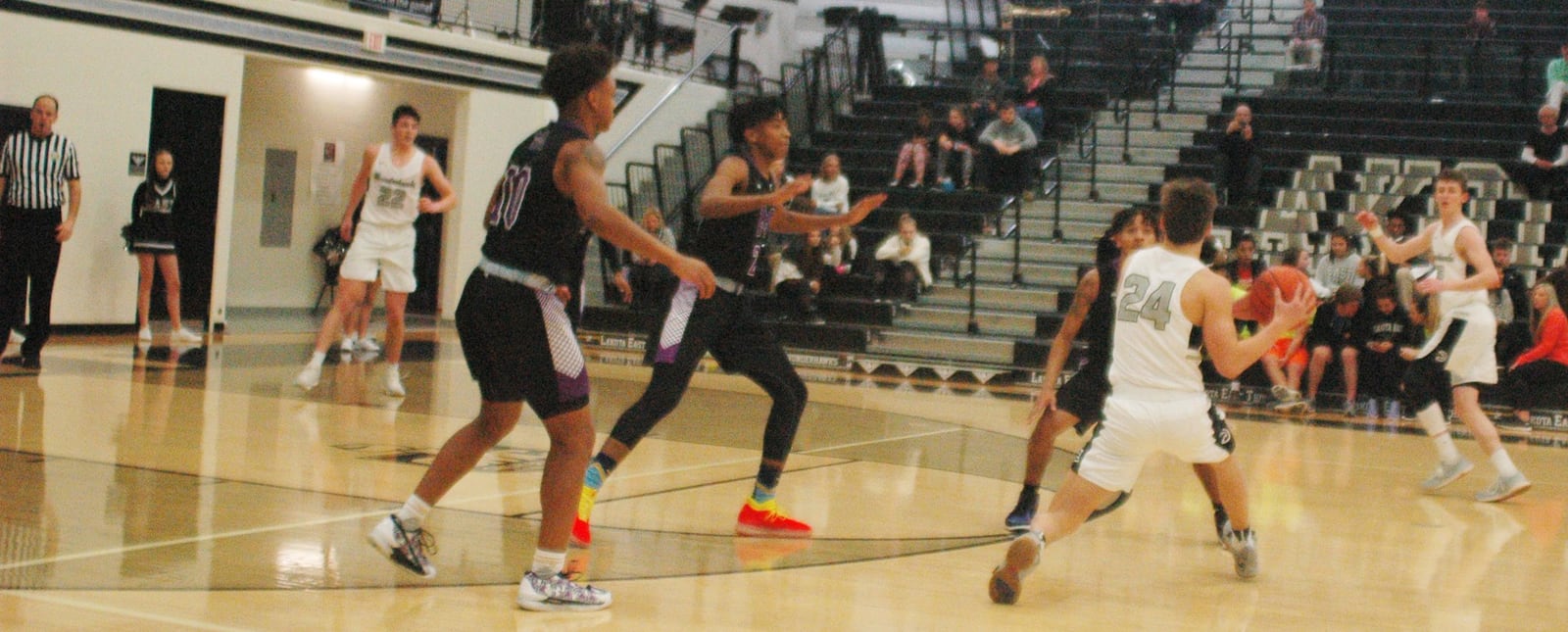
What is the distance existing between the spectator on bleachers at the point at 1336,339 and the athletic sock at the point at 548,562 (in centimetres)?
1017

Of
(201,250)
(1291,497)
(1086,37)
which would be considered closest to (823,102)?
(1086,37)

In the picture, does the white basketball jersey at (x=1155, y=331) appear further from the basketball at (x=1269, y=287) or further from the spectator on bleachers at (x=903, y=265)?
the spectator on bleachers at (x=903, y=265)

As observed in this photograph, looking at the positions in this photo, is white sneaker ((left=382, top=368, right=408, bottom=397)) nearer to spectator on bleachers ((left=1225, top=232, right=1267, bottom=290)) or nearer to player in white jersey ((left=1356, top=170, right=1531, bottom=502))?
player in white jersey ((left=1356, top=170, right=1531, bottom=502))

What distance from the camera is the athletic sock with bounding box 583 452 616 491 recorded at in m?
5.59

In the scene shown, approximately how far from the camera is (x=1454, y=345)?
8.07 m

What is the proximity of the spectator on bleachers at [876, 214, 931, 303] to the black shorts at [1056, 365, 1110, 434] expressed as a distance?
982cm

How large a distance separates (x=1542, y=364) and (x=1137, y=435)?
8989 millimetres

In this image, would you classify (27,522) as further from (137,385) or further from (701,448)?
(137,385)

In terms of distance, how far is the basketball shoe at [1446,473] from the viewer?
26.3 ft

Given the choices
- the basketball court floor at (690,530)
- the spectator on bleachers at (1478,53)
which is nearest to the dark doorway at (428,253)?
the basketball court floor at (690,530)

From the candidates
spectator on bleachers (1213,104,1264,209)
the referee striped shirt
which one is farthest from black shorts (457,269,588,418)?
spectator on bleachers (1213,104,1264,209)

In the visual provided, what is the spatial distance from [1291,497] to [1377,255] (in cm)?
720

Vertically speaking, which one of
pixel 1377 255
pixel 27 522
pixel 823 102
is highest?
pixel 823 102

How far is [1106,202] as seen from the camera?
17.9 m
